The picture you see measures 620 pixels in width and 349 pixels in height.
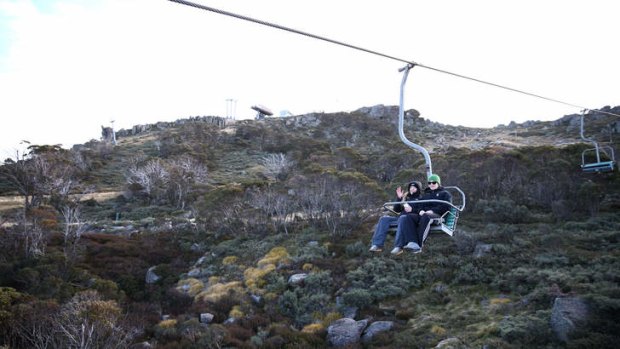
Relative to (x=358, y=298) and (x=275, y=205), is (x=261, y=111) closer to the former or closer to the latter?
(x=275, y=205)

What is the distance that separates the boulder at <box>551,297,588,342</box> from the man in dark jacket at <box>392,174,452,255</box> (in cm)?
736

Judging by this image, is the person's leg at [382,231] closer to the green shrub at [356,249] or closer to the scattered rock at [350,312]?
the scattered rock at [350,312]

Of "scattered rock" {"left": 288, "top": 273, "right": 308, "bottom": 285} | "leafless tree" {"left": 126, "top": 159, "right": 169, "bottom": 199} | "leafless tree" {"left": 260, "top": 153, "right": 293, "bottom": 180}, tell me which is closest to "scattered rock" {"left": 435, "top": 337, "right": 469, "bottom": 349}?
"scattered rock" {"left": 288, "top": 273, "right": 308, "bottom": 285}

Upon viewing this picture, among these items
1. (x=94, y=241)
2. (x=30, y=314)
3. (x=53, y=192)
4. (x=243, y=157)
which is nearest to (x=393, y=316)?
(x=30, y=314)

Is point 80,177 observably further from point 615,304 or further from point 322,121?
point 615,304

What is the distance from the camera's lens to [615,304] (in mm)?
12250

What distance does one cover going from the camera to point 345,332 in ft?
49.4

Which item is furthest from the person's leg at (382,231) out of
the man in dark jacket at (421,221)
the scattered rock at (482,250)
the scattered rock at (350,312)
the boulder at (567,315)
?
the scattered rock at (482,250)

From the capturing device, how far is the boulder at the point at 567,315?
1203 cm

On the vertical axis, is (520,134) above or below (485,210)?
above

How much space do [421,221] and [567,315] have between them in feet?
26.1

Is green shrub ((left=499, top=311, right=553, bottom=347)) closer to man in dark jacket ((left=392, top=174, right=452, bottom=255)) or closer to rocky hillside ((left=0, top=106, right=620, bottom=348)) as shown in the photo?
rocky hillside ((left=0, top=106, right=620, bottom=348))

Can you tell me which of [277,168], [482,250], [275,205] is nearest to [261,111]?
[277,168]

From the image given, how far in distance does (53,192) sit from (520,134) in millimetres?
46039
